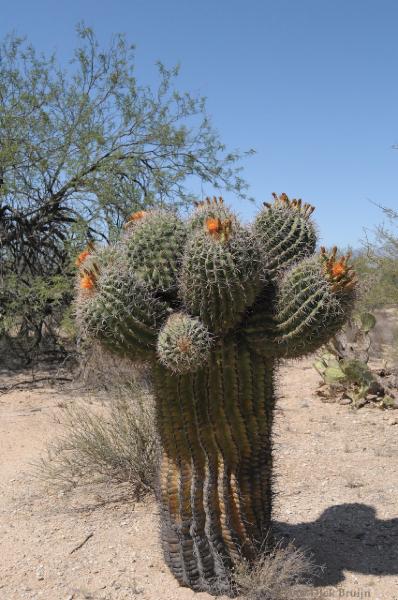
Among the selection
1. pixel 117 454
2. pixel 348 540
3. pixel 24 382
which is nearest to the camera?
pixel 348 540

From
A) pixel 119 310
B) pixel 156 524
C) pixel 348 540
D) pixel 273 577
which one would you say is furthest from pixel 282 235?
pixel 156 524

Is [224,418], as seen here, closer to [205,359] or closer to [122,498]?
[205,359]

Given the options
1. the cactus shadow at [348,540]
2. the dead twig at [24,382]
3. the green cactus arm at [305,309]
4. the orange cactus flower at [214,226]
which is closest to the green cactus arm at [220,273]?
the orange cactus flower at [214,226]

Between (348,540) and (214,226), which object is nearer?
(214,226)

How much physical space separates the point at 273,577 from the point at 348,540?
1.07 meters

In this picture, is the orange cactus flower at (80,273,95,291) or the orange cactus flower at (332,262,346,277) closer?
the orange cactus flower at (332,262,346,277)

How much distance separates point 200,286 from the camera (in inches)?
129

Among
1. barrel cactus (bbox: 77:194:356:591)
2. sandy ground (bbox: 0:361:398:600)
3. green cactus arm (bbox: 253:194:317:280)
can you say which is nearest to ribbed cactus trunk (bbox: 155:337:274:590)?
barrel cactus (bbox: 77:194:356:591)

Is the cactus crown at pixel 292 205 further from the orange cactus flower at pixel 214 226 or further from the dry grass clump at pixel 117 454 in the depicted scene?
the dry grass clump at pixel 117 454

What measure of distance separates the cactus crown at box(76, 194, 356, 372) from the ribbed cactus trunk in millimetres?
188

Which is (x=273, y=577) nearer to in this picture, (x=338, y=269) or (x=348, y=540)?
(x=348, y=540)

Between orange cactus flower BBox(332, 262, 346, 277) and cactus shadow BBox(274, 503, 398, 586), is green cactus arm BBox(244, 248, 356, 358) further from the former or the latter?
cactus shadow BBox(274, 503, 398, 586)

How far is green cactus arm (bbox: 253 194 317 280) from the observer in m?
3.72

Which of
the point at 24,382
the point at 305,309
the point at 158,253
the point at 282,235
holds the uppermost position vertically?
the point at 282,235
